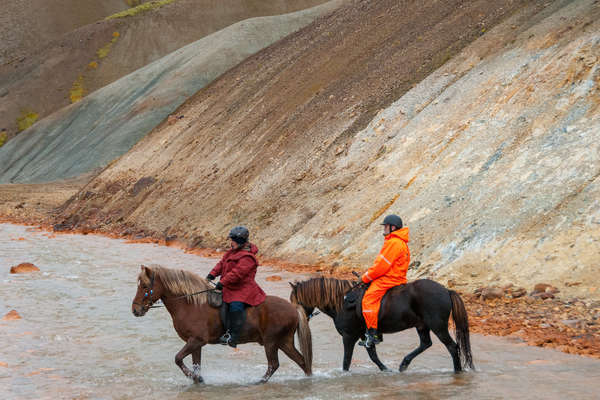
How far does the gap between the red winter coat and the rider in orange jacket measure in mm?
1457

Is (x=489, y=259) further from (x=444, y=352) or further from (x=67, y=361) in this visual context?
(x=67, y=361)

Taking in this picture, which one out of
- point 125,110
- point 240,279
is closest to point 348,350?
point 240,279

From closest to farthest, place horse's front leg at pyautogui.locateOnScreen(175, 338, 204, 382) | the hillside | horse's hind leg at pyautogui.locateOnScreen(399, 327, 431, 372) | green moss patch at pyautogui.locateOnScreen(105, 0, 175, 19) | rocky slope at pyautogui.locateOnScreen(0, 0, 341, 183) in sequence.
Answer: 1. horse's front leg at pyautogui.locateOnScreen(175, 338, 204, 382)
2. horse's hind leg at pyautogui.locateOnScreen(399, 327, 431, 372)
3. rocky slope at pyautogui.locateOnScreen(0, 0, 341, 183)
4. green moss patch at pyautogui.locateOnScreen(105, 0, 175, 19)
5. the hillside

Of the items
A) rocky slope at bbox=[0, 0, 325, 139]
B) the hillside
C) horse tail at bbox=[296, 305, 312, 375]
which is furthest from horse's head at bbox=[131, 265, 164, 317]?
the hillside

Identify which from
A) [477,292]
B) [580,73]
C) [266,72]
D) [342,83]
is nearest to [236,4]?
[266,72]

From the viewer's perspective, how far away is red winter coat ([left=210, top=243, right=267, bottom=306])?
8.98 meters

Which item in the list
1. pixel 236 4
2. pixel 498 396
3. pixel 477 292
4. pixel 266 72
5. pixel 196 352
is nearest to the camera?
pixel 498 396

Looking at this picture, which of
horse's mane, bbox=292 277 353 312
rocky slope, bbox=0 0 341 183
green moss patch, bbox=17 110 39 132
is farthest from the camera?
green moss patch, bbox=17 110 39 132

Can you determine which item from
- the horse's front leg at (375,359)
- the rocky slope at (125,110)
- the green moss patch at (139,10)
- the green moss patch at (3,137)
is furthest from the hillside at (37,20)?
the horse's front leg at (375,359)

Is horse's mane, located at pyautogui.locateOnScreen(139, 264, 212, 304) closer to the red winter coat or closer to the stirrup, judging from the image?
the red winter coat

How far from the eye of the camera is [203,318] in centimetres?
898

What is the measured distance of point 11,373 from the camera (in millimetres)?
9594

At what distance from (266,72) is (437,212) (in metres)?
25.9

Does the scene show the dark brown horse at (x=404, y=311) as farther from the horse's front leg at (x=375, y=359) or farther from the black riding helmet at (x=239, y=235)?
the black riding helmet at (x=239, y=235)
